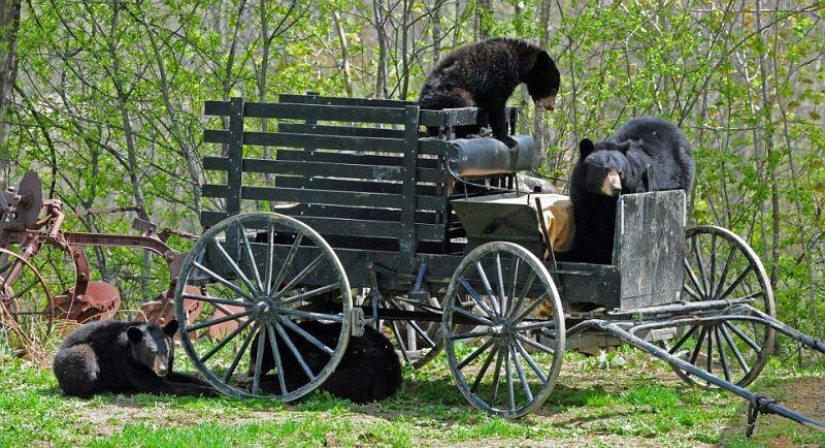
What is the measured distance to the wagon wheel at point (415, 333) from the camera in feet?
30.2

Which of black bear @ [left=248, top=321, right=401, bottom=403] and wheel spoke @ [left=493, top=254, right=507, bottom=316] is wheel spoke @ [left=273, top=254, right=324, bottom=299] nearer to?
black bear @ [left=248, top=321, right=401, bottom=403]

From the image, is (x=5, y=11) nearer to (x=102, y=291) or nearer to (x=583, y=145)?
(x=102, y=291)

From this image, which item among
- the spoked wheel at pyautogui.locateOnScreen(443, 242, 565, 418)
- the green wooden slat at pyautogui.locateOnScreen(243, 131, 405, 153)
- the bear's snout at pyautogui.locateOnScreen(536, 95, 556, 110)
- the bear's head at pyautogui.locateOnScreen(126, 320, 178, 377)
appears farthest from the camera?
the bear's snout at pyautogui.locateOnScreen(536, 95, 556, 110)

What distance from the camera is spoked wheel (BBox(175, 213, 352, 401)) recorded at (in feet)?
26.0

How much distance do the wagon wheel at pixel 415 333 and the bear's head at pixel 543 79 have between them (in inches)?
84.0

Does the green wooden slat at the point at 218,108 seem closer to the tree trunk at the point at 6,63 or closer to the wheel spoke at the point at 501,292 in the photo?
the wheel spoke at the point at 501,292

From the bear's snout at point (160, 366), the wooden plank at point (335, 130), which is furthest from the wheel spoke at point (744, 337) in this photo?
the bear's snout at point (160, 366)

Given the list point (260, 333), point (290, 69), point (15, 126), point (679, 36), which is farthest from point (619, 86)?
point (15, 126)

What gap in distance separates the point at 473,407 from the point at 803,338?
2232 millimetres

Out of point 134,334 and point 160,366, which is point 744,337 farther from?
point 134,334

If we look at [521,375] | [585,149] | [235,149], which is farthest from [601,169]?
[235,149]

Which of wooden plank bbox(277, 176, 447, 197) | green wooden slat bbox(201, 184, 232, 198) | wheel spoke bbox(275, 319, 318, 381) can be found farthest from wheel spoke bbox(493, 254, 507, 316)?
green wooden slat bbox(201, 184, 232, 198)

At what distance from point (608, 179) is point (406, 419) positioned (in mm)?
2074

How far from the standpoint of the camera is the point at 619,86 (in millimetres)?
13562
